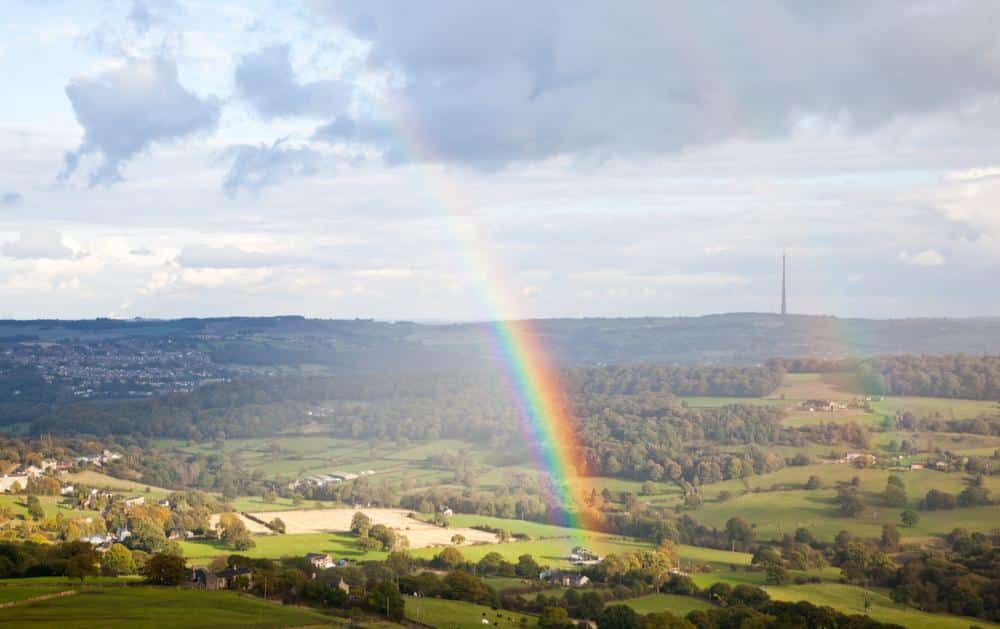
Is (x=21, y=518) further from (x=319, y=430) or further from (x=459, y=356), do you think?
(x=459, y=356)

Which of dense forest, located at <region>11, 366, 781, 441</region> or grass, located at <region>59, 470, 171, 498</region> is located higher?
dense forest, located at <region>11, 366, 781, 441</region>

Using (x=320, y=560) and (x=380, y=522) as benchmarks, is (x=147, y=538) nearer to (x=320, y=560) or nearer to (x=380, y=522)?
(x=320, y=560)

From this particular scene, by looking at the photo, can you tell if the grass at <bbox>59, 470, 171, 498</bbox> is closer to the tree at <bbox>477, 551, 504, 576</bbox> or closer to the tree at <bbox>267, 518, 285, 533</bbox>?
the tree at <bbox>267, 518, 285, 533</bbox>

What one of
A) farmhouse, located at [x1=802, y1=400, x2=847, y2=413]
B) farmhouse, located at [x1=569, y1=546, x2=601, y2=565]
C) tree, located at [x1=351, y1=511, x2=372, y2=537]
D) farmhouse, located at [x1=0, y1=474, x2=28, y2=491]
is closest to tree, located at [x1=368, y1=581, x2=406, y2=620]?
farmhouse, located at [x1=569, y1=546, x2=601, y2=565]

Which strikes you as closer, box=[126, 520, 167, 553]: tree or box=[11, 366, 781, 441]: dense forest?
box=[126, 520, 167, 553]: tree

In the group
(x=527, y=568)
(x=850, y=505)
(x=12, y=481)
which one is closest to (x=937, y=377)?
(x=850, y=505)

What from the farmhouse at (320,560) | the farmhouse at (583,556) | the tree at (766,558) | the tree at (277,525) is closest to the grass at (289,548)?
the farmhouse at (320,560)

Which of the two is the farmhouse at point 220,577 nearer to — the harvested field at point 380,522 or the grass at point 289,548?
the grass at point 289,548
